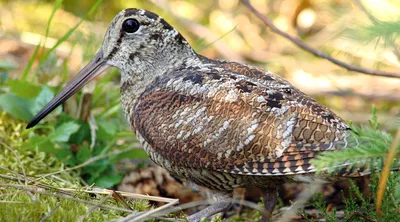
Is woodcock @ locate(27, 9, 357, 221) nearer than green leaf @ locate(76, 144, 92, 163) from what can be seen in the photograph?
Yes

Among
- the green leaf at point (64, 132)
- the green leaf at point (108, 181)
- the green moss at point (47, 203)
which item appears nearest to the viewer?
the green moss at point (47, 203)

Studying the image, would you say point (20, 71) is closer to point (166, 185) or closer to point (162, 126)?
point (166, 185)

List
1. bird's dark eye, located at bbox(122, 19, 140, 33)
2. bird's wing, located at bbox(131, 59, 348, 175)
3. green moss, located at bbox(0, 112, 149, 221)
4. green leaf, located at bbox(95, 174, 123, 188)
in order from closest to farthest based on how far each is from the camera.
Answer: green moss, located at bbox(0, 112, 149, 221) < bird's wing, located at bbox(131, 59, 348, 175) < bird's dark eye, located at bbox(122, 19, 140, 33) < green leaf, located at bbox(95, 174, 123, 188)

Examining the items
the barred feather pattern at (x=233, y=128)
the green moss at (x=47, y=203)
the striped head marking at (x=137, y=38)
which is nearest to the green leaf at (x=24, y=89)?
the striped head marking at (x=137, y=38)

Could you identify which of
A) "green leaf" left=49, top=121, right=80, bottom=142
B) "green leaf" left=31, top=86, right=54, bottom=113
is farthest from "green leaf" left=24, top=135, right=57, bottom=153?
"green leaf" left=31, top=86, right=54, bottom=113

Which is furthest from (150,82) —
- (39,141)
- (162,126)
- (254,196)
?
(254,196)

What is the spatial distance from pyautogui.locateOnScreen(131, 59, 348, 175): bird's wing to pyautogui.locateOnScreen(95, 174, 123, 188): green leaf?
70 centimetres

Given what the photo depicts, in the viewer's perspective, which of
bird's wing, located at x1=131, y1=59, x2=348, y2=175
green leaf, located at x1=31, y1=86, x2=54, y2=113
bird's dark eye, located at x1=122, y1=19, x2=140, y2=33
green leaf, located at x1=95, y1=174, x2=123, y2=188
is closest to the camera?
bird's wing, located at x1=131, y1=59, x2=348, y2=175

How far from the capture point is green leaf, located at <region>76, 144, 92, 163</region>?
430 centimetres

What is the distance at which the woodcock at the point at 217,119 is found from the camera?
334 centimetres

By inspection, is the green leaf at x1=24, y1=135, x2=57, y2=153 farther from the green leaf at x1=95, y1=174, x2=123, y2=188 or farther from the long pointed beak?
the green leaf at x1=95, y1=174, x2=123, y2=188

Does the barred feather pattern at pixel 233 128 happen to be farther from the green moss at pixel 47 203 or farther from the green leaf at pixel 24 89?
the green leaf at pixel 24 89

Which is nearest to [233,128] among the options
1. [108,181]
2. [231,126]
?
[231,126]

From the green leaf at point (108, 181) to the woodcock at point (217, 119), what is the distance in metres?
0.60
